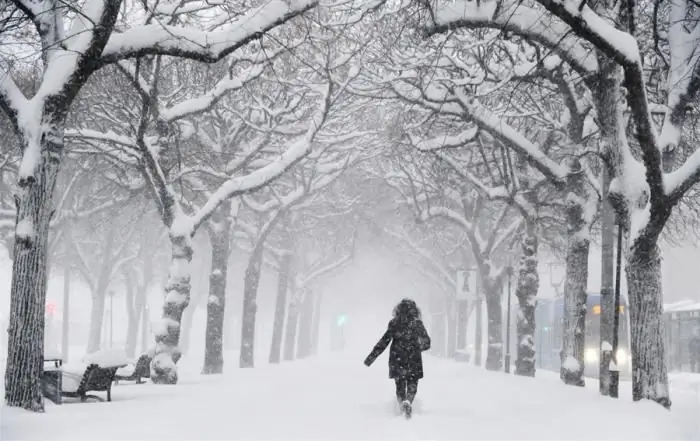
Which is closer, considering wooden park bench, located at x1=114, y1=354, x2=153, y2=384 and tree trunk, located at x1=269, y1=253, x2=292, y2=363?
wooden park bench, located at x1=114, y1=354, x2=153, y2=384

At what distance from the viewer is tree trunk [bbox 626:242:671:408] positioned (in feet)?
31.2

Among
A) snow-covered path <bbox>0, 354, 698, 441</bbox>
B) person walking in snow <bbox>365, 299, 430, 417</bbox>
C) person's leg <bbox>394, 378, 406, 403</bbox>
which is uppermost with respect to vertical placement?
person walking in snow <bbox>365, 299, 430, 417</bbox>

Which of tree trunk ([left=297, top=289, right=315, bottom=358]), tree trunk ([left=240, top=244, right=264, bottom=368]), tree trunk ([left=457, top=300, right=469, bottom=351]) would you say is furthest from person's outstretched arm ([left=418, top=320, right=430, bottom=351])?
tree trunk ([left=297, top=289, right=315, bottom=358])

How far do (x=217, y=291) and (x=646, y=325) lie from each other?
1139 cm

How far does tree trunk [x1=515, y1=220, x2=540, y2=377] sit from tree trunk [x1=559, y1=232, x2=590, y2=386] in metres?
2.74

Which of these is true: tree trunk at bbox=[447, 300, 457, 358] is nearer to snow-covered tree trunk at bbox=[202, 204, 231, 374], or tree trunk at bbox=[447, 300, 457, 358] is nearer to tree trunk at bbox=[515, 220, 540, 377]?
tree trunk at bbox=[515, 220, 540, 377]

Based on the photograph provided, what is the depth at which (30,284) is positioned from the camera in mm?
8133

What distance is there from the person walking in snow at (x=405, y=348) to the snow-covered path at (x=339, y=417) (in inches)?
16.3

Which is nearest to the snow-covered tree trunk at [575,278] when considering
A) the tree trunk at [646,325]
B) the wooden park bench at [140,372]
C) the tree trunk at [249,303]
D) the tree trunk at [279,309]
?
the tree trunk at [646,325]

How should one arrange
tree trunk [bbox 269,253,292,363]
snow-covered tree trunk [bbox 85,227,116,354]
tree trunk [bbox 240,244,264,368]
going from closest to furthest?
tree trunk [bbox 240,244,264,368], tree trunk [bbox 269,253,292,363], snow-covered tree trunk [bbox 85,227,116,354]

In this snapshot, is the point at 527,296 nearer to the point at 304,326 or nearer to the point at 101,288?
the point at 101,288

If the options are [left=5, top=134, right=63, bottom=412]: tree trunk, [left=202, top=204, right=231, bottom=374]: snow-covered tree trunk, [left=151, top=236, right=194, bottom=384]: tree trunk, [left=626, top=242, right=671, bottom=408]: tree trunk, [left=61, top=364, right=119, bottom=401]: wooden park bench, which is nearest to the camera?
[left=5, top=134, right=63, bottom=412]: tree trunk

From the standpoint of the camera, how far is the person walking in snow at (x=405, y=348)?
9.29m

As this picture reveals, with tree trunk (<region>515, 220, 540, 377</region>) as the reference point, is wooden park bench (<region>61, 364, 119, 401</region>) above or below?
below
